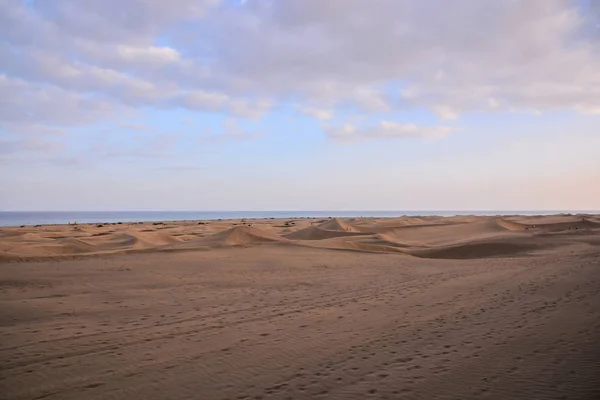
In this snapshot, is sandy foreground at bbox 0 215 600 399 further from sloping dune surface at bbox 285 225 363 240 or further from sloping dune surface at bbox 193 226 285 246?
sloping dune surface at bbox 285 225 363 240

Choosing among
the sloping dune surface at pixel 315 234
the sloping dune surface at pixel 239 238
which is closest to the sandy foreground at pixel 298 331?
the sloping dune surface at pixel 239 238

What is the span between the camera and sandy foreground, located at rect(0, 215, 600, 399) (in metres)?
6.23

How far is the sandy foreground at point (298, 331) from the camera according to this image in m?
6.23

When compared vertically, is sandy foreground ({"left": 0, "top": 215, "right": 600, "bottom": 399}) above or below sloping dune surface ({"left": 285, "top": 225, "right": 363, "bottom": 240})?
below

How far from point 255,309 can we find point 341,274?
7177mm

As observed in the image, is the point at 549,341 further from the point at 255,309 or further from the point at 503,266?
the point at 503,266

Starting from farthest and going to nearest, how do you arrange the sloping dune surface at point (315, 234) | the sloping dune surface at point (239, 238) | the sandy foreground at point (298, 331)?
the sloping dune surface at point (315, 234) < the sloping dune surface at point (239, 238) < the sandy foreground at point (298, 331)

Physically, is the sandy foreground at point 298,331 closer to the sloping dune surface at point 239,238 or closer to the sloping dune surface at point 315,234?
the sloping dune surface at point 239,238

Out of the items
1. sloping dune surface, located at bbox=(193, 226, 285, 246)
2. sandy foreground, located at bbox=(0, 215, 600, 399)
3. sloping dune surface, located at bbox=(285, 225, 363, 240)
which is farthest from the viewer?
sloping dune surface, located at bbox=(285, 225, 363, 240)

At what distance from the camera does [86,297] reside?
12.9 meters

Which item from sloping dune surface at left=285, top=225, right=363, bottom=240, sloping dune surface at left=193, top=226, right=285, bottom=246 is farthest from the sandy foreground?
sloping dune surface at left=285, top=225, right=363, bottom=240

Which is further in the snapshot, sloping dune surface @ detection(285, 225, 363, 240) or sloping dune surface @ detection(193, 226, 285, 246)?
sloping dune surface @ detection(285, 225, 363, 240)

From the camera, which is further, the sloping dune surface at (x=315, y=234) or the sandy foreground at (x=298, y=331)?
the sloping dune surface at (x=315, y=234)

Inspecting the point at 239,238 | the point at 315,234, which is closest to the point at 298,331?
the point at 239,238
